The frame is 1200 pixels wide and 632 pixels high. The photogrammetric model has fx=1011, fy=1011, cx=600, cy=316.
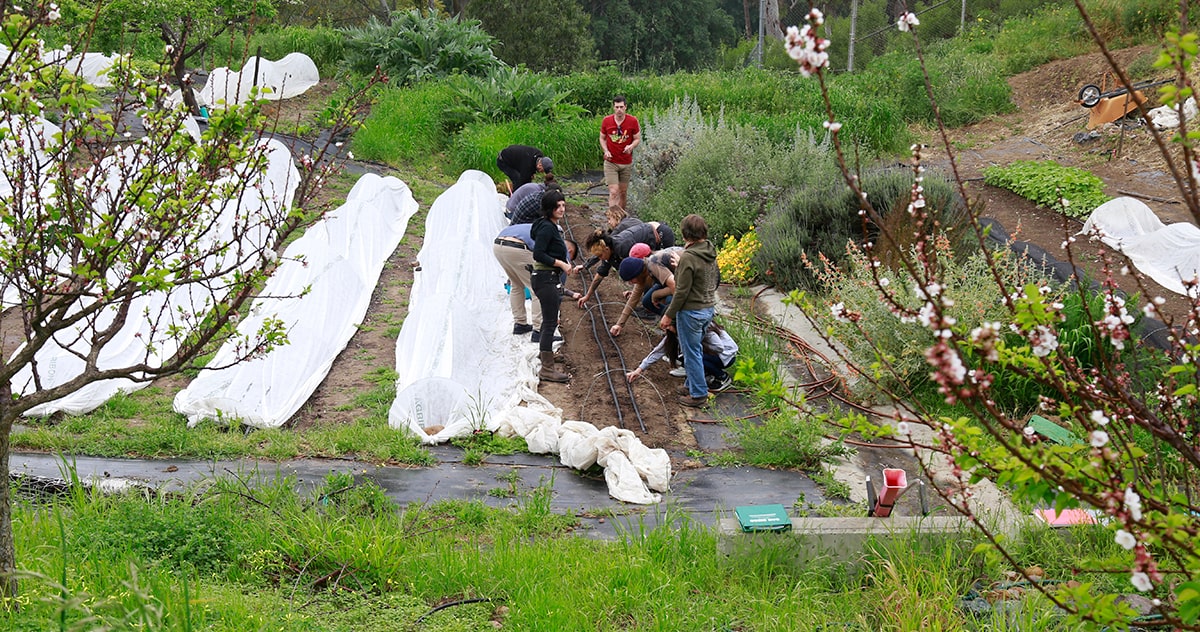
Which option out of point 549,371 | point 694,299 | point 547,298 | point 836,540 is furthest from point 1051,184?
point 836,540

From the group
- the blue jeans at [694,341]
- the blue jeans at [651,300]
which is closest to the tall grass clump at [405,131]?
the blue jeans at [651,300]

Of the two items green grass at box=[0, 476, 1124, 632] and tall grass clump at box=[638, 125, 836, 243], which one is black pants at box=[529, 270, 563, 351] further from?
tall grass clump at box=[638, 125, 836, 243]

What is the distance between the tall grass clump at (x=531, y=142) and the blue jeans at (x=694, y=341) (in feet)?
23.2

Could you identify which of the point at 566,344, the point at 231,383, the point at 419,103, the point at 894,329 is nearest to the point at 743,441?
the point at 894,329

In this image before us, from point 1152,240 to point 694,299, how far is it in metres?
5.13

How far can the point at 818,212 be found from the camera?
989 centimetres

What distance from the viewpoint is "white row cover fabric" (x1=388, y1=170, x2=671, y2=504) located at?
19.8 feet

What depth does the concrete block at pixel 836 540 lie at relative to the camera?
4598 mm

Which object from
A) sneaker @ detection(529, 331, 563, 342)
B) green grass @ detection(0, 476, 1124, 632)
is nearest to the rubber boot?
sneaker @ detection(529, 331, 563, 342)

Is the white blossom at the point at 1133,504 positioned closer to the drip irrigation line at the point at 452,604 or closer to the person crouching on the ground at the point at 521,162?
the drip irrigation line at the point at 452,604

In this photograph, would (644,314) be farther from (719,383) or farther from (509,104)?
(509,104)

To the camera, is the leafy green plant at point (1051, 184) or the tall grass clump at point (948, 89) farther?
the tall grass clump at point (948, 89)

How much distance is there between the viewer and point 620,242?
813 cm

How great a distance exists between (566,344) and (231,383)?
260 centimetres
